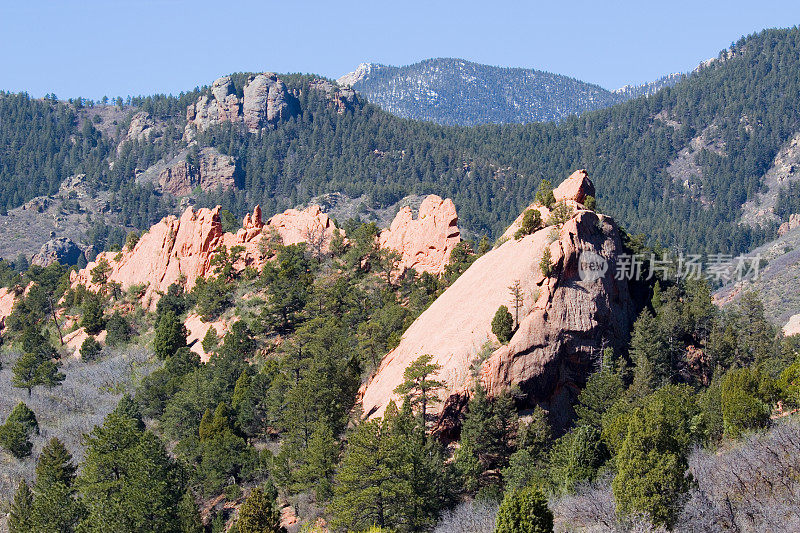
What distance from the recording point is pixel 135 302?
89000 mm

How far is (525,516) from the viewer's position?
29844mm

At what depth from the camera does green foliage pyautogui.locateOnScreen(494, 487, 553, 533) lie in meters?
29.8

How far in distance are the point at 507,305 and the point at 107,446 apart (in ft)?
83.4

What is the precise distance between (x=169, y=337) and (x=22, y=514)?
30.3m

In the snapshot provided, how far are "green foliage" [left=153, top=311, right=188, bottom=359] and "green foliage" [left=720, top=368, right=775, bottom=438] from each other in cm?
4902

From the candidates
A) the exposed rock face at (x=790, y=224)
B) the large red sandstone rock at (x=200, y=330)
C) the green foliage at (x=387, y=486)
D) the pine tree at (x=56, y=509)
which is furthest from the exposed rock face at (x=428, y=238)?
the exposed rock face at (x=790, y=224)

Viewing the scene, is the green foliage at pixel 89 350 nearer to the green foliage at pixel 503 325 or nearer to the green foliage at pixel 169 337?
the green foliage at pixel 169 337

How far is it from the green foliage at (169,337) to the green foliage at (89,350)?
922cm

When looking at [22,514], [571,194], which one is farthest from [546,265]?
[22,514]

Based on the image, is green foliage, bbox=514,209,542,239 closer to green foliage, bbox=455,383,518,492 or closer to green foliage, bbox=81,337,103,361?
green foliage, bbox=455,383,518,492

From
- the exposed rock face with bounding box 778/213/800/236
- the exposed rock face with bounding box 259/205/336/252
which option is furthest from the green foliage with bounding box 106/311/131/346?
the exposed rock face with bounding box 778/213/800/236

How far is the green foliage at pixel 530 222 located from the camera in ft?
A: 176

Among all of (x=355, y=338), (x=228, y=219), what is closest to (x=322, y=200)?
(x=228, y=219)

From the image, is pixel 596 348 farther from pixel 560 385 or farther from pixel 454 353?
pixel 454 353
